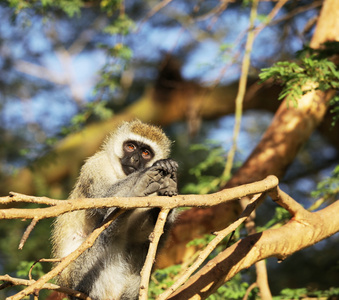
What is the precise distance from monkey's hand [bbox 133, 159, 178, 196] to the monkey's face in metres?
0.75

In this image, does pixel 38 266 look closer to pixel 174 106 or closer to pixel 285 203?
pixel 285 203

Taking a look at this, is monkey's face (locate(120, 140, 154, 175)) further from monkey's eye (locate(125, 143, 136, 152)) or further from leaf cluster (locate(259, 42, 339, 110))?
leaf cluster (locate(259, 42, 339, 110))

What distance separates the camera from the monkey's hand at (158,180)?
2.76 metres

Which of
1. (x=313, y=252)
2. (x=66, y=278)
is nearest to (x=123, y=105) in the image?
(x=313, y=252)

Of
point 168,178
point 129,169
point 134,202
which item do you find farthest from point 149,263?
point 129,169

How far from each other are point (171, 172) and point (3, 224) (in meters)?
3.26

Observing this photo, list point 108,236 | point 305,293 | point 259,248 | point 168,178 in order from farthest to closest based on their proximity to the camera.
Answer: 1. point 305,293
2. point 108,236
3. point 168,178
4. point 259,248

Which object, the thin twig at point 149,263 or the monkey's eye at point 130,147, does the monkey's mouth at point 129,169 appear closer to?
the monkey's eye at point 130,147

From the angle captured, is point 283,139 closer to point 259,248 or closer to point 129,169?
point 129,169

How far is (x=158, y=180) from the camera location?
2.82 m

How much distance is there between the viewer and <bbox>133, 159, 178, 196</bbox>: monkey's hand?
9.04 ft

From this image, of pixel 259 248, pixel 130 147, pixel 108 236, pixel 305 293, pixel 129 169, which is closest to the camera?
pixel 259 248

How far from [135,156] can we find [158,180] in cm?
90

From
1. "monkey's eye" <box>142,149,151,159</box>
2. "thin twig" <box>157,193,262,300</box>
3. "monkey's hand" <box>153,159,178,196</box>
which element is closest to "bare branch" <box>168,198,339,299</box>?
"thin twig" <box>157,193,262,300</box>
